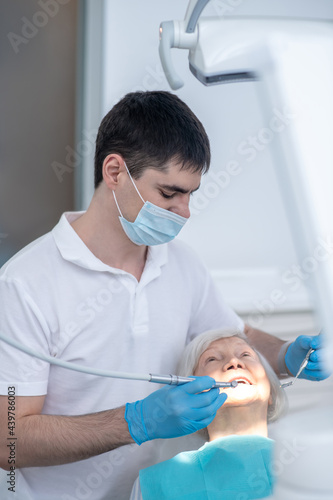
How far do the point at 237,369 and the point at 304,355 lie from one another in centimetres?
18

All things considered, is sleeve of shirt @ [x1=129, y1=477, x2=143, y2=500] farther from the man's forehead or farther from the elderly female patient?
the man's forehead

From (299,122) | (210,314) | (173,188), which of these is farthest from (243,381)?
(299,122)

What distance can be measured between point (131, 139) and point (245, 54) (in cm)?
77

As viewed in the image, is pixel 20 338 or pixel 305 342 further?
pixel 305 342

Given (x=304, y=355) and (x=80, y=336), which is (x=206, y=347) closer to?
(x=304, y=355)

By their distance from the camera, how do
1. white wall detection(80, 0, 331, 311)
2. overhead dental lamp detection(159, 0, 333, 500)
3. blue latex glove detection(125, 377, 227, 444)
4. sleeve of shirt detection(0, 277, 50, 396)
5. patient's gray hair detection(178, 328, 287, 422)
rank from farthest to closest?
white wall detection(80, 0, 331, 311) → patient's gray hair detection(178, 328, 287, 422) → sleeve of shirt detection(0, 277, 50, 396) → blue latex glove detection(125, 377, 227, 444) → overhead dental lamp detection(159, 0, 333, 500)

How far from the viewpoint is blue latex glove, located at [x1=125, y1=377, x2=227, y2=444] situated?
1.13 m

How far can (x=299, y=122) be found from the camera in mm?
504

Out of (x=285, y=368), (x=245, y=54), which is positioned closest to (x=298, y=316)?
(x=285, y=368)

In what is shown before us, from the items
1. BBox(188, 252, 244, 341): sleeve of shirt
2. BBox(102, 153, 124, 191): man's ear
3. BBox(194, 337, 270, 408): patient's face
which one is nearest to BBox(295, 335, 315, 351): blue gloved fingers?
BBox(194, 337, 270, 408): patient's face

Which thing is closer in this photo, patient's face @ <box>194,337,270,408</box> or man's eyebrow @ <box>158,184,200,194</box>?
man's eyebrow @ <box>158,184,200,194</box>

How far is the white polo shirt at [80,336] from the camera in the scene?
1267mm

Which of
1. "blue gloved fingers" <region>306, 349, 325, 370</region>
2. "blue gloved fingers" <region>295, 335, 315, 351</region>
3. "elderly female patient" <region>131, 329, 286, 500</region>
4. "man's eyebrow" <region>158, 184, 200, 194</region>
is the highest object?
"man's eyebrow" <region>158, 184, 200, 194</region>

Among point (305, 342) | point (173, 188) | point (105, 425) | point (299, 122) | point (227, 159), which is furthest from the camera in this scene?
point (227, 159)
